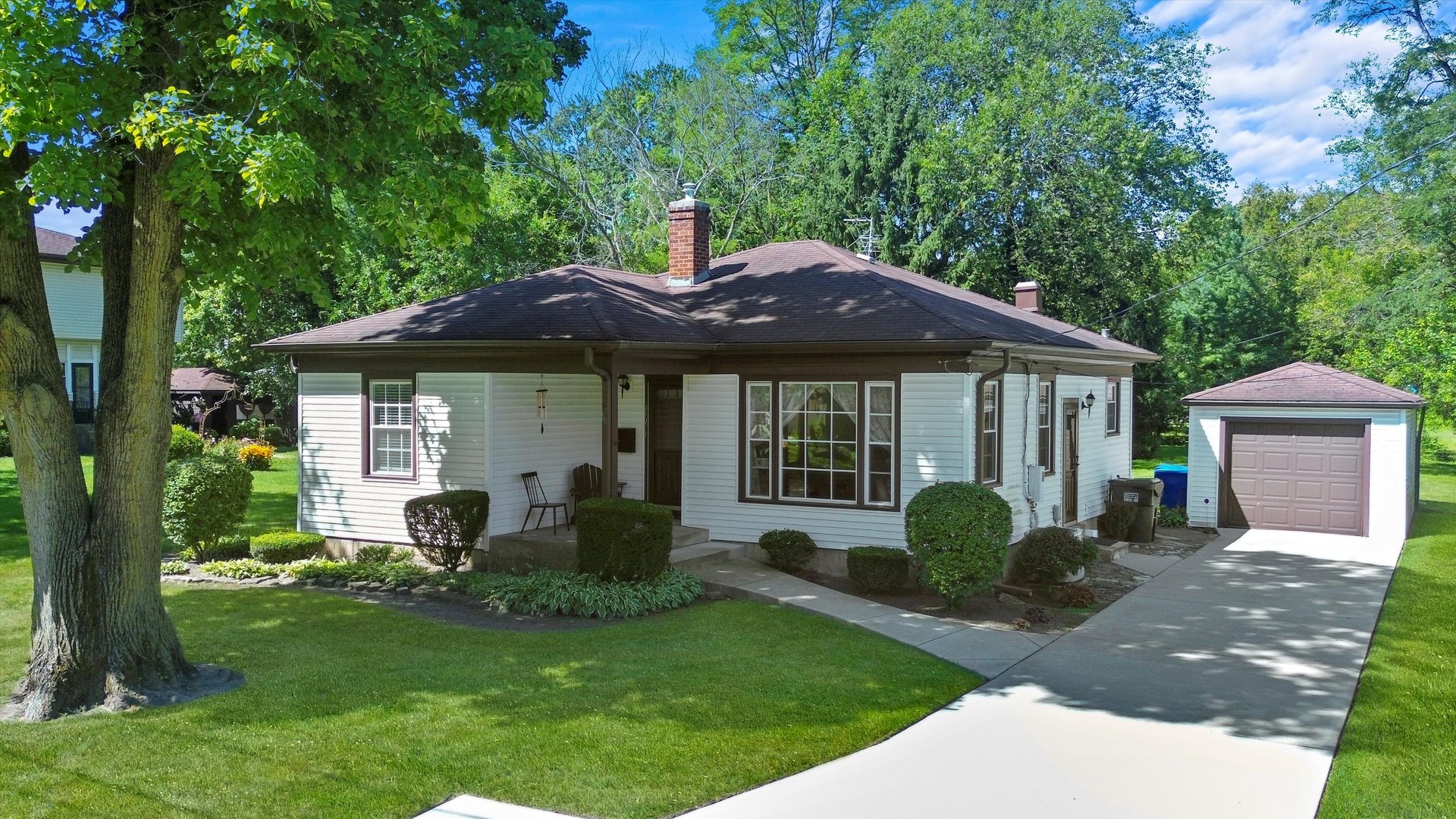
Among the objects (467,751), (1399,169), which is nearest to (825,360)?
(467,751)

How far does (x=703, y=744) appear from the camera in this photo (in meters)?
6.58

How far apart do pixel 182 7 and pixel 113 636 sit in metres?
4.69

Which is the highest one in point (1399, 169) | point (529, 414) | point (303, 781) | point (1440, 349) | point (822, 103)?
point (822, 103)

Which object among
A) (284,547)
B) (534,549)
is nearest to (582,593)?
(534,549)

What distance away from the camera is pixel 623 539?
10789 millimetres

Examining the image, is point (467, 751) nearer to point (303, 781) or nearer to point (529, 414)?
point (303, 781)

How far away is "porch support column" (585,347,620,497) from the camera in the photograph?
37.9 feet

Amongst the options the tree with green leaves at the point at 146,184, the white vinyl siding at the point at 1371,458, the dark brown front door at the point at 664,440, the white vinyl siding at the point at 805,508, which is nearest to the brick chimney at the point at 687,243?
the dark brown front door at the point at 664,440

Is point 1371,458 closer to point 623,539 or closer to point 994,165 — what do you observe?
point 623,539

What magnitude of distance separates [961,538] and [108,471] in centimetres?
778

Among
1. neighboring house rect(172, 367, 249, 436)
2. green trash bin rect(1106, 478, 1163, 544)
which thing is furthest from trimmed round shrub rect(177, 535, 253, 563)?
neighboring house rect(172, 367, 249, 436)

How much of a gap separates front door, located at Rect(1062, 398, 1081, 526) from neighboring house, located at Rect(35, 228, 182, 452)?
2548cm

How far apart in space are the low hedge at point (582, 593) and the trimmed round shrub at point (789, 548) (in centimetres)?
157

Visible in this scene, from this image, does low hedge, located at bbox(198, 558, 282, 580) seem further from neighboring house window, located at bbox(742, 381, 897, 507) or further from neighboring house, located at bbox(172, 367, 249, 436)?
neighboring house, located at bbox(172, 367, 249, 436)
